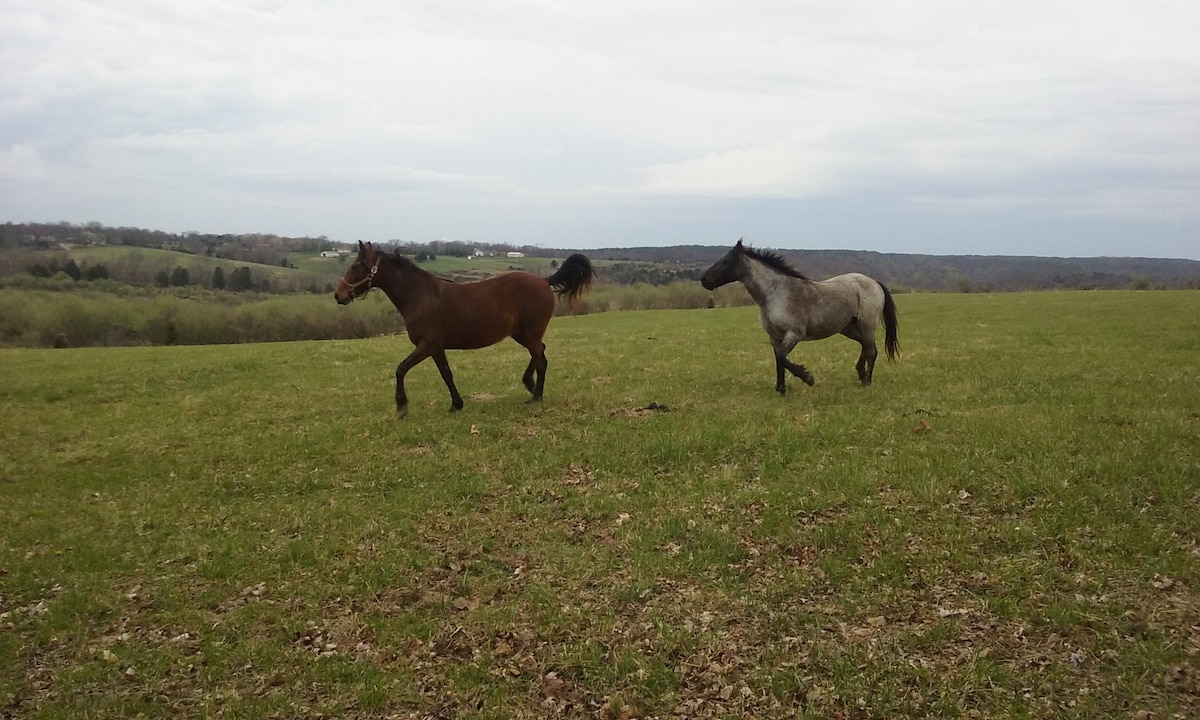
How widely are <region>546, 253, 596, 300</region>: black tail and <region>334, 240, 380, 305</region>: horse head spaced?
282cm

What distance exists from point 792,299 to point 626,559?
267 inches

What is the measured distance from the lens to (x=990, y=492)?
6.57 meters

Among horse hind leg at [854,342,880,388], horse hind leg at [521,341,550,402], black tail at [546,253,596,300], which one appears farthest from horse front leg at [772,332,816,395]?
horse hind leg at [521,341,550,402]

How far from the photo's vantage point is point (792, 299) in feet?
37.6

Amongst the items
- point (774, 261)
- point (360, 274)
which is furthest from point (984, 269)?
point (360, 274)

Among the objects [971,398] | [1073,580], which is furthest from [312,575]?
[971,398]

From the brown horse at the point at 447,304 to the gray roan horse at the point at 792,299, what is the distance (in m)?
2.86

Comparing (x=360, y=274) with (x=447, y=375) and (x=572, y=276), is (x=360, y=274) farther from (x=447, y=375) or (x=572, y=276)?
(x=572, y=276)

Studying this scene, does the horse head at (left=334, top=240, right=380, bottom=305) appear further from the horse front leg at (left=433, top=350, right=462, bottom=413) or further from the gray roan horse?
the gray roan horse

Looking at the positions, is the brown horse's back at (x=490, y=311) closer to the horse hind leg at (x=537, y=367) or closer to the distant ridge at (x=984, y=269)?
the horse hind leg at (x=537, y=367)

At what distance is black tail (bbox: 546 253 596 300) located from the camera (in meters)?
12.0

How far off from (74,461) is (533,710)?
8.58m

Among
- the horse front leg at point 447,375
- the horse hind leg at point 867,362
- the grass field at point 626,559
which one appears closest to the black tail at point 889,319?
the horse hind leg at point 867,362

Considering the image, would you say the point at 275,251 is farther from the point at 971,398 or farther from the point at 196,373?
the point at 971,398
